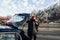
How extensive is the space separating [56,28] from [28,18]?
1017 centimetres

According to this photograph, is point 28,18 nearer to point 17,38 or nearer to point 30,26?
point 30,26

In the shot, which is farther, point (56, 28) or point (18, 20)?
point (56, 28)

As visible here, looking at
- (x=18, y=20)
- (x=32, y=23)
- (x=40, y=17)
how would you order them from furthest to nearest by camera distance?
(x=40, y=17) → (x=18, y=20) → (x=32, y=23)

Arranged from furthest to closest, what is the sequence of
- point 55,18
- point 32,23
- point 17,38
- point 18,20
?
point 55,18 < point 18,20 < point 32,23 < point 17,38

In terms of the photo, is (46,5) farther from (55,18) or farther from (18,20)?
(18,20)

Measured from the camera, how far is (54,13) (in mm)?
20984

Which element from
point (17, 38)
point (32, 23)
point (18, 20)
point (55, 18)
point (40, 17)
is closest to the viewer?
point (17, 38)

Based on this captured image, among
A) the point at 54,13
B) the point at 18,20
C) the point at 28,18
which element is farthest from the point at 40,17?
the point at 28,18

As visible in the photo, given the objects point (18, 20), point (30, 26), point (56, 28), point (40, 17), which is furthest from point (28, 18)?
point (56, 28)

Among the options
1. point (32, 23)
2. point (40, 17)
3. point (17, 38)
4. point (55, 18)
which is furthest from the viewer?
point (55, 18)

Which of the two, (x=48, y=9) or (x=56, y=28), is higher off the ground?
(x=48, y=9)

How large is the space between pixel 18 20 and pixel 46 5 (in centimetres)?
754

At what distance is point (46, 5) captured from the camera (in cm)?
1975

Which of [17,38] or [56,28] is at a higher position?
[17,38]
